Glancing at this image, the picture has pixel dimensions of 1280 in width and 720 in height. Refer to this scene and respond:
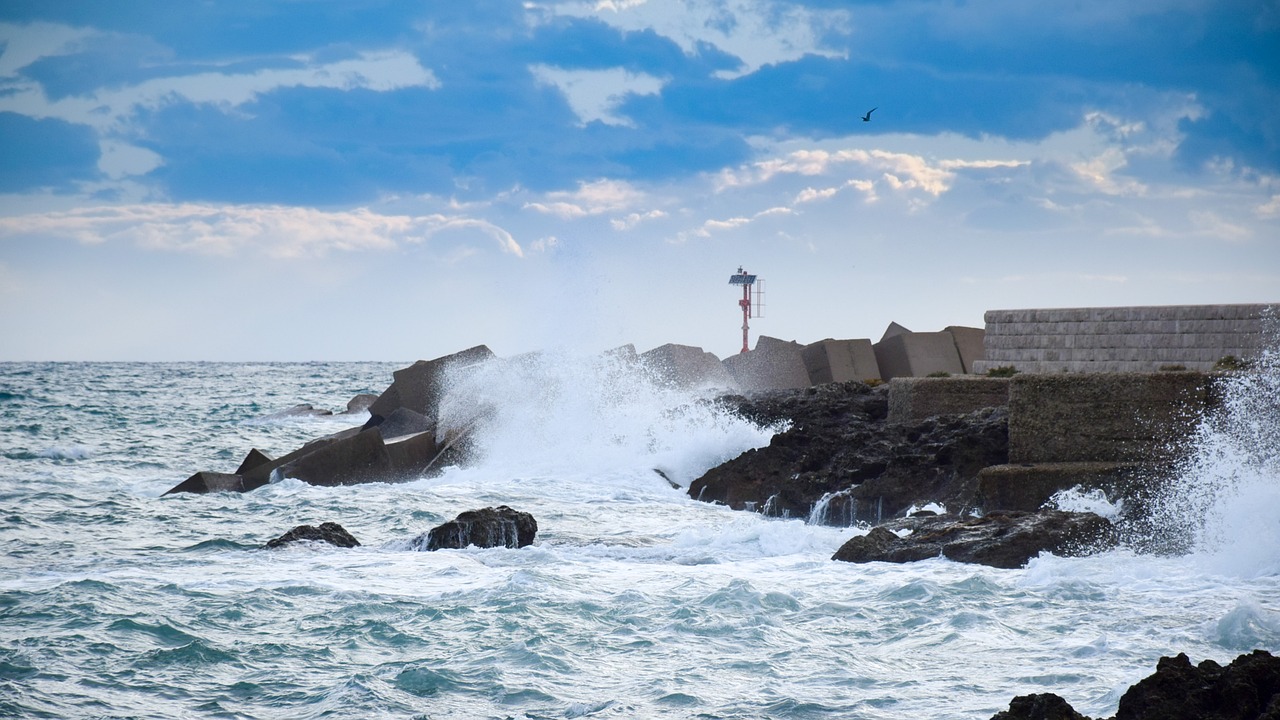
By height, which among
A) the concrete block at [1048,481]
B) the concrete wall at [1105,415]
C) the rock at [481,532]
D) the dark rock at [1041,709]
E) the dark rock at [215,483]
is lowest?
the dark rock at [215,483]

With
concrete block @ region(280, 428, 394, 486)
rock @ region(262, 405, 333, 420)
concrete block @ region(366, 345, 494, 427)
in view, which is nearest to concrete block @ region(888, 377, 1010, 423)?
concrete block @ region(280, 428, 394, 486)

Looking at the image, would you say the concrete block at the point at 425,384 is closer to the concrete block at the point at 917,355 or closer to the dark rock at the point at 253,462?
the dark rock at the point at 253,462

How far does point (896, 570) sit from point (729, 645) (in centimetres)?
180

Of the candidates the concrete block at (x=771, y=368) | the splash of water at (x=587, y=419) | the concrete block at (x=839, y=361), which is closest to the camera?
the splash of water at (x=587, y=419)

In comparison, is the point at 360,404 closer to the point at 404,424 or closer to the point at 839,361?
the point at 404,424

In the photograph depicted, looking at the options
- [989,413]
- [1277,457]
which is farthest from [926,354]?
[1277,457]

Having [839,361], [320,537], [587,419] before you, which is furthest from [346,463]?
[839,361]

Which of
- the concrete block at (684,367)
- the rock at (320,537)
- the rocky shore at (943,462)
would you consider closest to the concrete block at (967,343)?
the concrete block at (684,367)

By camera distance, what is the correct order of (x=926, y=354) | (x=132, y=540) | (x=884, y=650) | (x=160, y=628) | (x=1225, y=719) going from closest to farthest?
1. (x=1225, y=719)
2. (x=884, y=650)
3. (x=160, y=628)
4. (x=132, y=540)
5. (x=926, y=354)

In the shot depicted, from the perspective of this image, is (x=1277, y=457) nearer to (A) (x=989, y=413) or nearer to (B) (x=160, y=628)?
(A) (x=989, y=413)

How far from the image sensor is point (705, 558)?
8008mm

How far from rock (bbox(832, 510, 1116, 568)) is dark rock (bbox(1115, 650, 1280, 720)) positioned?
328 cm

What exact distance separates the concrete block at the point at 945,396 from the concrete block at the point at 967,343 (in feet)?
31.1

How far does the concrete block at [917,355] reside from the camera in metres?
20.2
